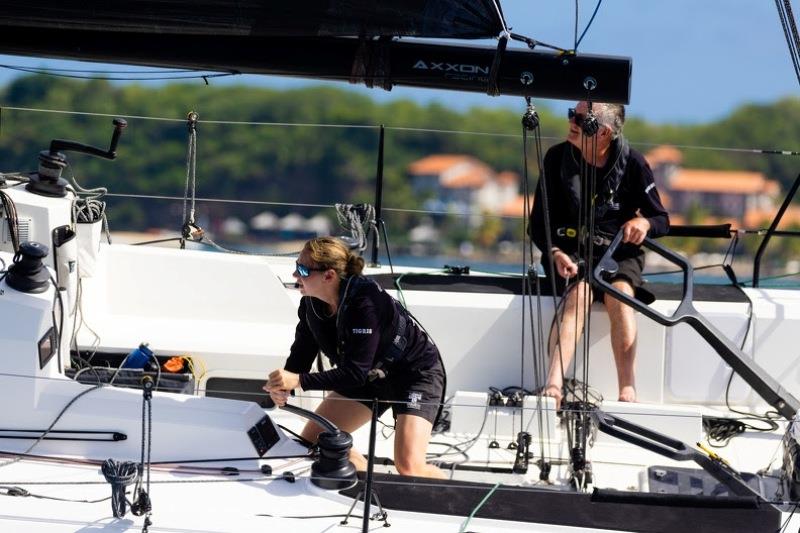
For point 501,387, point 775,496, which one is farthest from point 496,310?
point 775,496

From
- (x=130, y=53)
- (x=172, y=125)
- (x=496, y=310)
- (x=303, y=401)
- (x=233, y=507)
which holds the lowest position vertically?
(x=233, y=507)

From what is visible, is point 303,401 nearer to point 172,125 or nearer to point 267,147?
point 172,125

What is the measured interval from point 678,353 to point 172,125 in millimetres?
44791

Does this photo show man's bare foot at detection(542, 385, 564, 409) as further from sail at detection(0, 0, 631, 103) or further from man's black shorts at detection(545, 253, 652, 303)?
sail at detection(0, 0, 631, 103)

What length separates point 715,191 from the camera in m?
59.4

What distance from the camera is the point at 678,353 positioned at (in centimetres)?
483

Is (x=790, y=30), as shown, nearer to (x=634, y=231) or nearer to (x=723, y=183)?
(x=634, y=231)

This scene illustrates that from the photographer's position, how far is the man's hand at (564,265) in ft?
15.5

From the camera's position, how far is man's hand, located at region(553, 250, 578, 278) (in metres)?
4.71

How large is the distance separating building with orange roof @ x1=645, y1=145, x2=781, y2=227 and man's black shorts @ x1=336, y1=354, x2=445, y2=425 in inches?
2097

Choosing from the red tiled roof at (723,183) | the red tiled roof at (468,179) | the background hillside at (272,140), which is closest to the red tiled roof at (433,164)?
the red tiled roof at (468,179)

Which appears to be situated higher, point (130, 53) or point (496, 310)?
point (130, 53)

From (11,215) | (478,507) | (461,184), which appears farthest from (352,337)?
(461,184)

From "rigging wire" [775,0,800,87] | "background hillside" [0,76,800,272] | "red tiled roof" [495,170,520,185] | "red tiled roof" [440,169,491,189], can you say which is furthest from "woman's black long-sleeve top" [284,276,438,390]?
"red tiled roof" [495,170,520,185]
